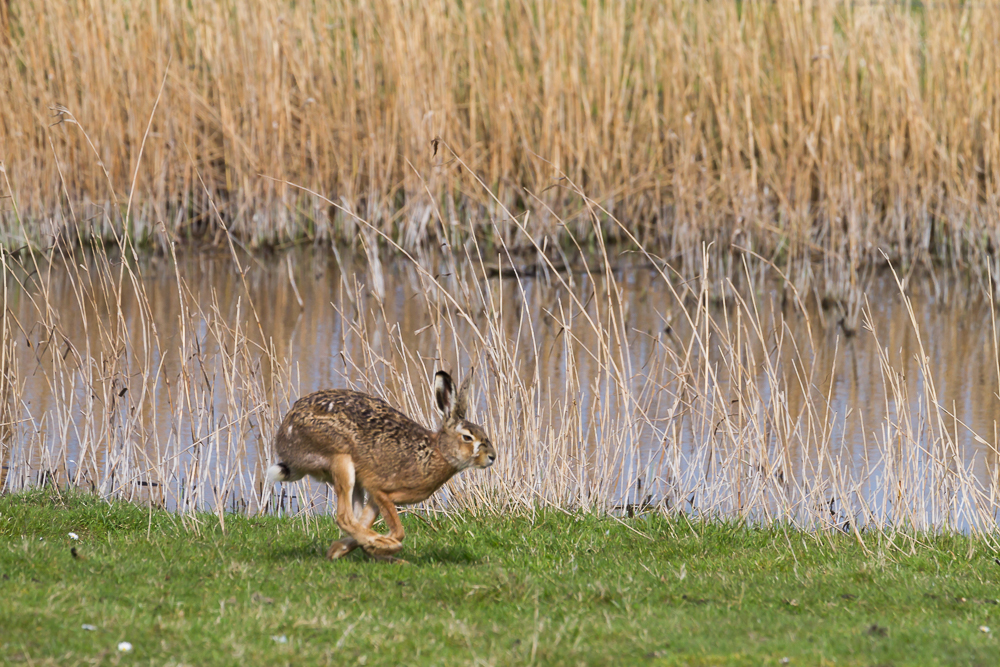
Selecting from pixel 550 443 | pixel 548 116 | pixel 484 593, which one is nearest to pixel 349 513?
pixel 484 593

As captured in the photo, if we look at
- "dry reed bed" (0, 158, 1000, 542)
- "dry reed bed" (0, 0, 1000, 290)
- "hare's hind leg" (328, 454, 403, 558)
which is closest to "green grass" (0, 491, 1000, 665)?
"hare's hind leg" (328, 454, 403, 558)

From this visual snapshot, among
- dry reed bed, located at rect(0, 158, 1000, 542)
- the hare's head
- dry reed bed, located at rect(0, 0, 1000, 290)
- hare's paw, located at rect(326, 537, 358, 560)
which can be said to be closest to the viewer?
the hare's head

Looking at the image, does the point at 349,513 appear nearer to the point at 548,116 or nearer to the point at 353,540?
the point at 353,540

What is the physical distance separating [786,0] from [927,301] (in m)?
3.80

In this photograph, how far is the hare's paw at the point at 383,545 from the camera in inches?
219

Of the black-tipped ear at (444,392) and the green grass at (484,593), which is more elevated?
the black-tipped ear at (444,392)

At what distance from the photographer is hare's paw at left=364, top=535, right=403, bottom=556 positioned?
18.3 ft

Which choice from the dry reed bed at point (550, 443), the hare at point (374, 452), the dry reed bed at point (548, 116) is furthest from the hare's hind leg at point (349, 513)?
the dry reed bed at point (548, 116)

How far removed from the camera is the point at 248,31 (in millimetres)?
15477

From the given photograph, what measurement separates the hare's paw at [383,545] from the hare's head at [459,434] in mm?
435

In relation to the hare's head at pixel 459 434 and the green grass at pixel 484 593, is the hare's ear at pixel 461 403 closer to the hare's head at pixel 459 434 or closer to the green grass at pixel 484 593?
the hare's head at pixel 459 434

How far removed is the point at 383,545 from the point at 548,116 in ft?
34.2

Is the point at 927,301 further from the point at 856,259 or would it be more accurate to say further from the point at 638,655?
the point at 638,655

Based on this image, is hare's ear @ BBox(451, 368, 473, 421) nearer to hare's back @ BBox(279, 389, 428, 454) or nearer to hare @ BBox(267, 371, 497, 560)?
hare @ BBox(267, 371, 497, 560)
